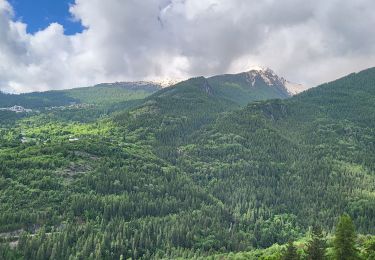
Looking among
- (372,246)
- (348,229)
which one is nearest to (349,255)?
(348,229)

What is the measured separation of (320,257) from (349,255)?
22.1ft

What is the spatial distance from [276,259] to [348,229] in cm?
3995

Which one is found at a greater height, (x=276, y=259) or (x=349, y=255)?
(x=349, y=255)

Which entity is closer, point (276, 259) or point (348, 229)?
point (348, 229)

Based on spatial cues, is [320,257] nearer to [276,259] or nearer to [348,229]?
[348,229]

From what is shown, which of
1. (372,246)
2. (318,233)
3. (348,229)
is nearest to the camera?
(348,229)

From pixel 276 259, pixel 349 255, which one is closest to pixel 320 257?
pixel 349 255

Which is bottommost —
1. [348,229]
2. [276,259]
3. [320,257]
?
[276,259]

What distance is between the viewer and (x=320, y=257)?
111 meters

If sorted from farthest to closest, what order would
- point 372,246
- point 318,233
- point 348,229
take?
point 372,246
point 318,233
point 348,229

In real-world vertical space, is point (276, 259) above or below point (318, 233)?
below

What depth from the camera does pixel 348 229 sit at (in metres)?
108

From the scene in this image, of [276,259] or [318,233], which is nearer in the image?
[318,233]

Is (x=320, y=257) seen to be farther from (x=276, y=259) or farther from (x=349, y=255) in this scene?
Result: (x=276, y=259)
